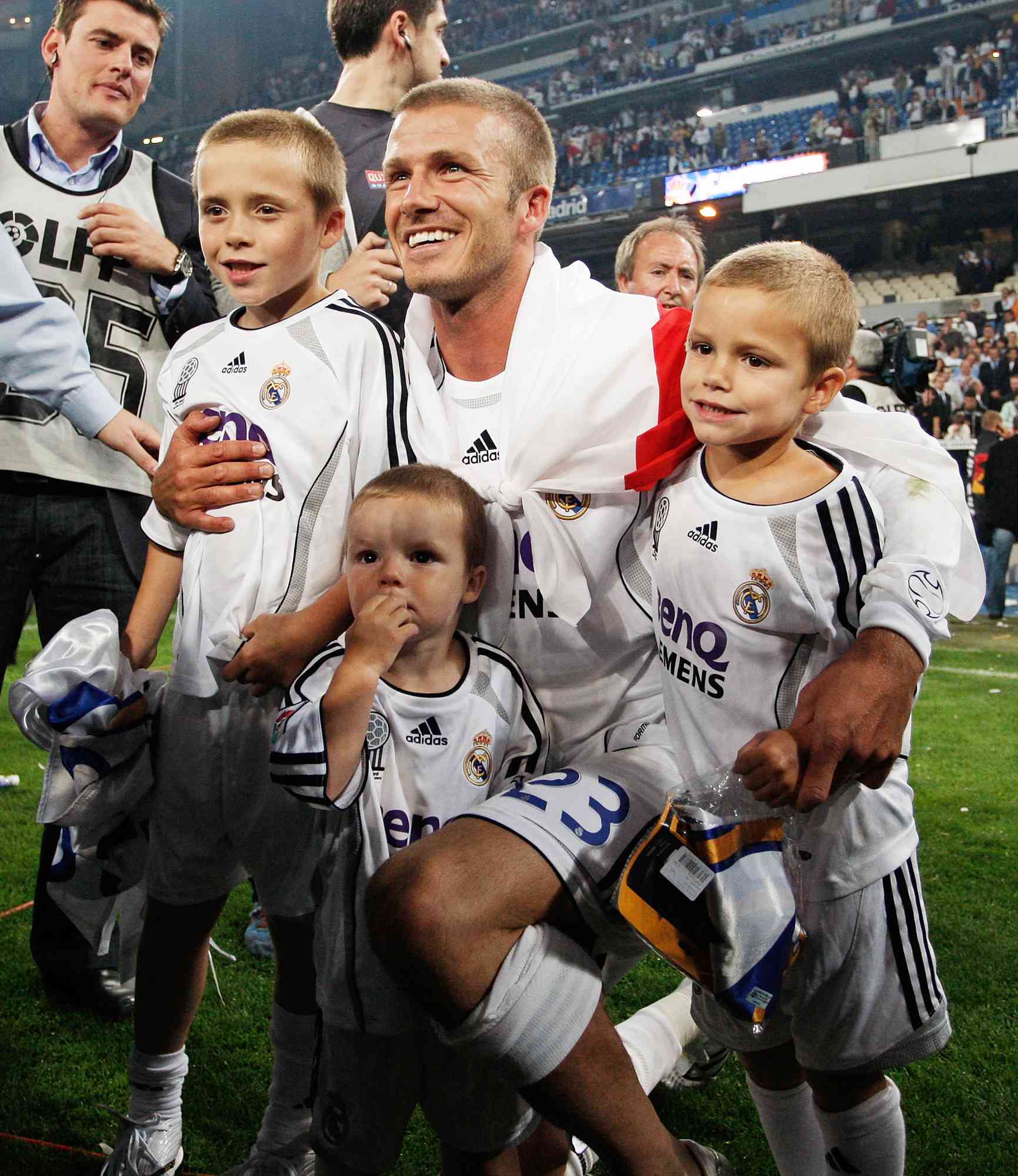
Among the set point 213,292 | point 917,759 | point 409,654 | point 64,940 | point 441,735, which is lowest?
point 917,759

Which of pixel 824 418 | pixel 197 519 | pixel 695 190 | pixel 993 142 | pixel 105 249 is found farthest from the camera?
pixel 695 190

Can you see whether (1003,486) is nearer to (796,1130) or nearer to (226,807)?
(796,1130)

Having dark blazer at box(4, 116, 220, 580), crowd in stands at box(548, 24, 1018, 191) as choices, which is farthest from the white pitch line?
crowd in stands at box(548, 24, 1018, 191)

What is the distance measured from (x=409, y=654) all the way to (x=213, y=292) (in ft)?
4.33

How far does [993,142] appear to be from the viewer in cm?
2028

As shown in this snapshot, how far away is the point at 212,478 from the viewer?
172 cm

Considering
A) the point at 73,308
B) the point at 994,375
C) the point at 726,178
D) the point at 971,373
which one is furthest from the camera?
the point at 726,178

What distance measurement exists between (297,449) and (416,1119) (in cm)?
145

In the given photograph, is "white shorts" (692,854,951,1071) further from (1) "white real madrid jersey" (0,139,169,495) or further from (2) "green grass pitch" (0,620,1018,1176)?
(1) "white real madrid jersey" (0,139,169,495)

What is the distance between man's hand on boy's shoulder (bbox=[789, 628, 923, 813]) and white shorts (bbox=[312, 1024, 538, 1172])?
2.14ft

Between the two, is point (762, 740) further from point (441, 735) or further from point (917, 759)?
point (917, 759)

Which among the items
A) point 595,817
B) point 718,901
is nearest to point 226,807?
point 595,817

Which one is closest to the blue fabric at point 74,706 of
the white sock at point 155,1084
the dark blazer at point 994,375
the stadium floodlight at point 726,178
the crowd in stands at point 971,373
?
the white sock at point 155,1084

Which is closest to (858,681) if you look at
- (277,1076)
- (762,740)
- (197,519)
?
(762,740)
